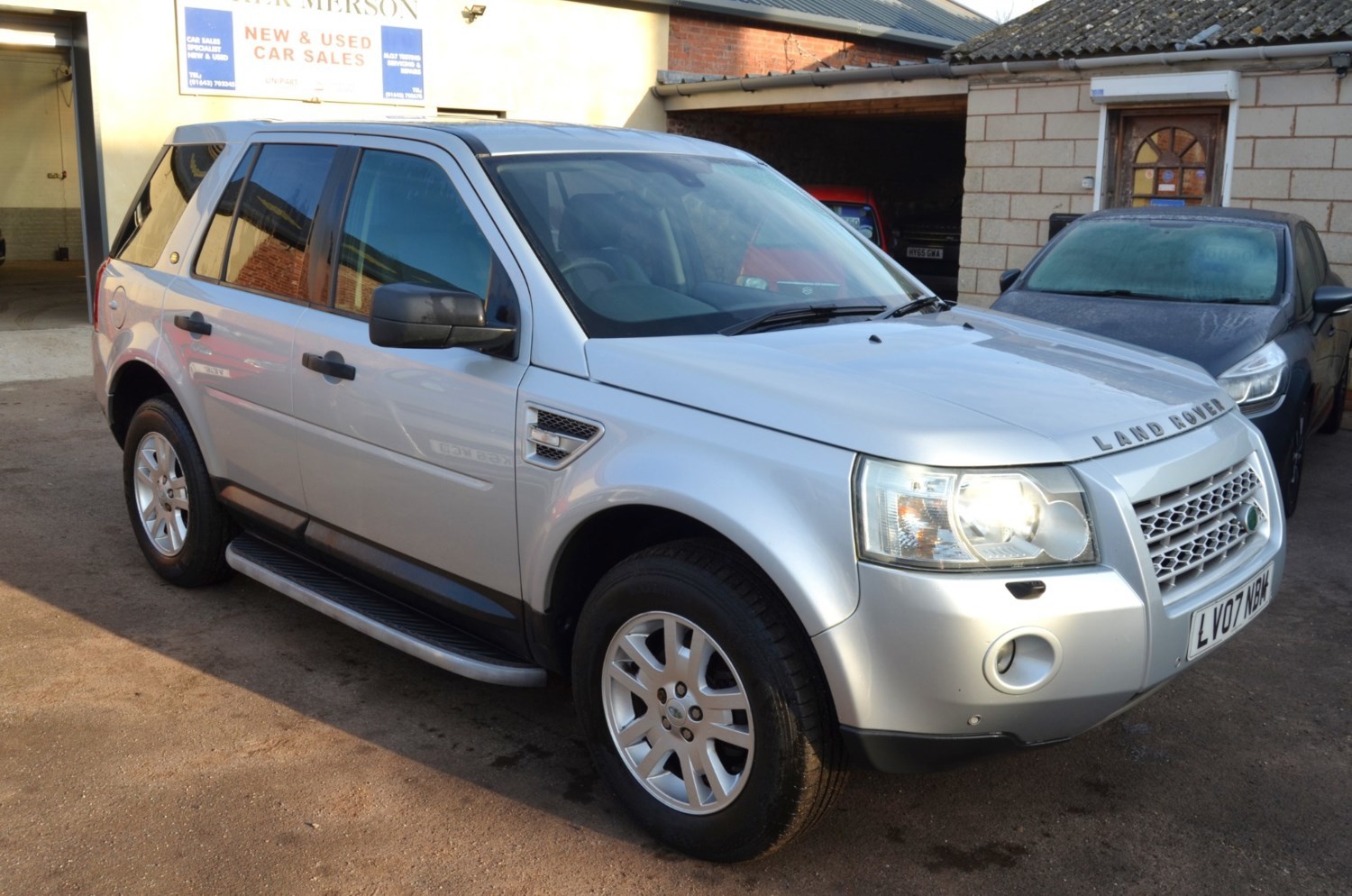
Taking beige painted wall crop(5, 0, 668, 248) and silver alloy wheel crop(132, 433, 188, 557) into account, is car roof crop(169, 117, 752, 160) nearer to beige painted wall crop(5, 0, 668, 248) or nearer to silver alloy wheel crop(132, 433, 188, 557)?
silver alloy wheel crop(132, 433, 188, 557)

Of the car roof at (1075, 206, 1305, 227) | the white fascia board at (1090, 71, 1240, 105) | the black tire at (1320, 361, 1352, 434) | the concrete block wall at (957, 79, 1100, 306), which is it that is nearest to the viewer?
the car roof at (1075, 206, 1305, 227)

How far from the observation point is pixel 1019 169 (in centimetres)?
1266

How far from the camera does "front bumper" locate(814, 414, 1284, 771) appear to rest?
105 inches

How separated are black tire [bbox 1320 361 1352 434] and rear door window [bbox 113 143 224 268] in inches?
279

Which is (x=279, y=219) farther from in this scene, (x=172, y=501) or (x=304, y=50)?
(x=304, y=50)

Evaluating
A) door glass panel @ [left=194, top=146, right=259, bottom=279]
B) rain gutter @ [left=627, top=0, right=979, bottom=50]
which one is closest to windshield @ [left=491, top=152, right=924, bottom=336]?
door glass panel @ [left=194, top=146, right=259, bottom=279]

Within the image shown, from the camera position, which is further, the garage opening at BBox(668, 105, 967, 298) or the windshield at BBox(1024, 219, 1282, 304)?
the garage opening at BBox(668, 105, 967, 298)

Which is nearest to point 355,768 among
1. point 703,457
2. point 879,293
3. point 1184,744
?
point 703,457

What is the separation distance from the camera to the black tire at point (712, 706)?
9.37ft

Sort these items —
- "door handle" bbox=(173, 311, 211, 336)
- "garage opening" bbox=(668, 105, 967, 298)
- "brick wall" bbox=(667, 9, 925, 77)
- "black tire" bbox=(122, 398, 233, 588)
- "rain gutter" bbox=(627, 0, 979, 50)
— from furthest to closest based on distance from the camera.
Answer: "brick wall" bbox=(667, 9, 925, 77) < "rain gutter" bbox=(627, 0, 979, 50) < "garage opening" bbox=(668, 105, 967, 298) < "black tire" bbox=(122, 398, 233, 588) < "door handle" bbox=(173, 311, 211, 336)

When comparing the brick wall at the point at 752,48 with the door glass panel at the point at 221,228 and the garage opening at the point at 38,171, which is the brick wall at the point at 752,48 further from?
the door glass panel at the point at 221,228

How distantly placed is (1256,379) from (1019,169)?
267 inches

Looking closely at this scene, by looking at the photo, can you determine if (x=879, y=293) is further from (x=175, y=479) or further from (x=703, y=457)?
(x=175, y=479)

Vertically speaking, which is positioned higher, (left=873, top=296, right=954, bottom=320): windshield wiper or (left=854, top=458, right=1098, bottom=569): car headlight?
(left=873, top=296, right=954, bottom=320): windshield wiper
